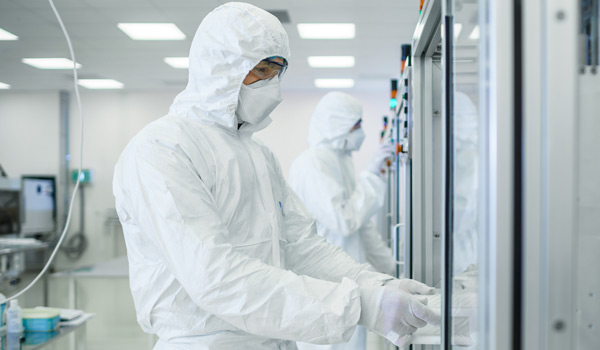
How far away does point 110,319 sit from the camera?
4.21 metres

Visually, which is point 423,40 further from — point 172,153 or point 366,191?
point 366,191

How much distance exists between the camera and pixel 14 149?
7441 millimetres

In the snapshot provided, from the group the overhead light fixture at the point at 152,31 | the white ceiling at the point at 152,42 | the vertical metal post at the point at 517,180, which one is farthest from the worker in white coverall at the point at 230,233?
the overhead light fixture at the point at 152,31

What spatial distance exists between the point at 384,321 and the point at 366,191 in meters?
1.71

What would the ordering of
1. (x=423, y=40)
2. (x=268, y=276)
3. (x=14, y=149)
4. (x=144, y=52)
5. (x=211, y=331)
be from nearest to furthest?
(x=268, y=276) < (x=211, y=331) < (x=423, y=40) < (x=144, y=52) < (x=14, y=149)

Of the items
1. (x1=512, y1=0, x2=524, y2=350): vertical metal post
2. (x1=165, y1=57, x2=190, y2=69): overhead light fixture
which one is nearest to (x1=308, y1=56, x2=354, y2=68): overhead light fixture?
(x1=165, y1=57, x2=190, y2=69): overhead light fixture

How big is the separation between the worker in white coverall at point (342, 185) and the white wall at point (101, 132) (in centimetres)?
445

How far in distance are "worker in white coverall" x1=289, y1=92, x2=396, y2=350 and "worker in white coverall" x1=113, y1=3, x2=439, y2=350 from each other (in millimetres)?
1083

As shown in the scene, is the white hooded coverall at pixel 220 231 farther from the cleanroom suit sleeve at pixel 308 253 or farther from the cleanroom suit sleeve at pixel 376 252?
the cleanroom suit sleeve at pixel 376 252

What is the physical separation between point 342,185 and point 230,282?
1.89m

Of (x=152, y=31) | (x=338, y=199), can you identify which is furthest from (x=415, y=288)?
(x=152, y=31)

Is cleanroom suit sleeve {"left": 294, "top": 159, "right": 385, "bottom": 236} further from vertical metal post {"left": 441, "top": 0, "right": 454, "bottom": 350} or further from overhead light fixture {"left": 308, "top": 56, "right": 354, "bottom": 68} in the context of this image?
overhead light fixture {"left": 308, "top": 56, "right": 354, "bottom": 68}

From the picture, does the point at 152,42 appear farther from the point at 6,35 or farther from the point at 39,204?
the point at 39,204

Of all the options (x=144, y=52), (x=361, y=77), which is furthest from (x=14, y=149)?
(x=361, y=77)
